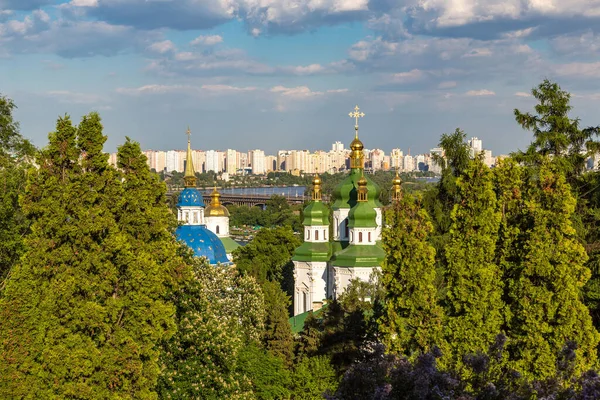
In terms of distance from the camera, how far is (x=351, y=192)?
30.4 metres

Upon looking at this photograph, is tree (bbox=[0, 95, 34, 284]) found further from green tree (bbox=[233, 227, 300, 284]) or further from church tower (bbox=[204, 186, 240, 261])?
church tower (bbox=[204, 186, 240, 261])

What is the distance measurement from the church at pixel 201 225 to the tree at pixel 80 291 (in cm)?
1337

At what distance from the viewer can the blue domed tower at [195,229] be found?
101 ft

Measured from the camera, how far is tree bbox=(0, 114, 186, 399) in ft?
37.1

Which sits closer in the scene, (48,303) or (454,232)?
(48,303)

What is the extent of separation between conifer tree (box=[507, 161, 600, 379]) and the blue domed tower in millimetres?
16862

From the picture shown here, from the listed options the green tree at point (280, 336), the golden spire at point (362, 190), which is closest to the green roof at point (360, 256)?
the golden spire at point (362, 190)

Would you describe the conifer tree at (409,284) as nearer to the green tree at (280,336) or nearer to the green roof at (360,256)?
the green tree at (280,336)

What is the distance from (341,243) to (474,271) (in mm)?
16578

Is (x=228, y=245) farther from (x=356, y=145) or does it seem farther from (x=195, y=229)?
(x=356, y=145)

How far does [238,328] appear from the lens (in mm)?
18516

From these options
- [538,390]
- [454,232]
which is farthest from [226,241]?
[538,390]

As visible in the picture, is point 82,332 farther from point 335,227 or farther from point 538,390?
point 335,227

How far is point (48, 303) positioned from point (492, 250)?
6895mm
